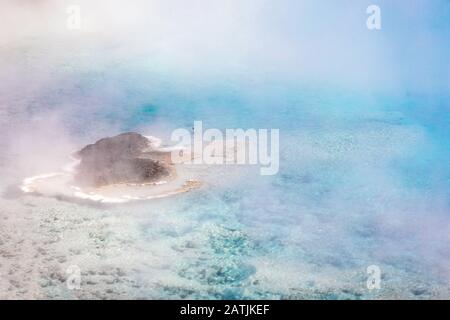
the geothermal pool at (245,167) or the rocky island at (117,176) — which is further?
the rocky island at (117,176)

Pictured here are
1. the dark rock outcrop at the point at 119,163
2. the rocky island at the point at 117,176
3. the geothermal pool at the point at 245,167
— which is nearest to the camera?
the geothermal pool at the point at 245,167

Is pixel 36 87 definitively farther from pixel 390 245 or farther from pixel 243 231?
pixel 390 245

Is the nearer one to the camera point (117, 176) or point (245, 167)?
point (117, 176)

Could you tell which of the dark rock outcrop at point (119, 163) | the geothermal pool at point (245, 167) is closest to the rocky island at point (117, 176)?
the dark rock outcrop at point (119, 163)

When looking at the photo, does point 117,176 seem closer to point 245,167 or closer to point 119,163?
point 119,163

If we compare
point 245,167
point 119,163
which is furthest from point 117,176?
point 245,167

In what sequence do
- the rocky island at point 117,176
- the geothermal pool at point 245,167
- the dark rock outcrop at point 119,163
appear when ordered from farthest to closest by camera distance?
the dark rock outcrop at point 119,163
the rocky island at point 117,176
the geothermal pool at point 245,167

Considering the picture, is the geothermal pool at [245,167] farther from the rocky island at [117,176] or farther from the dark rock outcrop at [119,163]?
the dark rock outcrop at [119,163]

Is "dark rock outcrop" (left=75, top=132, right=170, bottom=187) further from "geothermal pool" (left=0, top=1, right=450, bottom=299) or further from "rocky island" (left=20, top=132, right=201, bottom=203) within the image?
"geothermal pool" (left=0, top=1, right=450, bottom=299)
